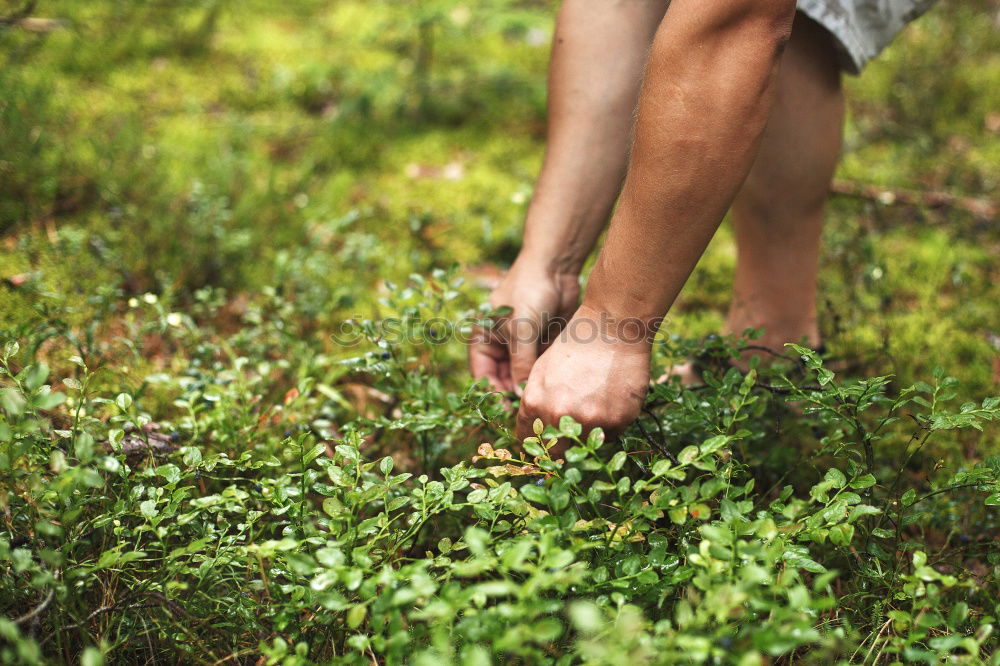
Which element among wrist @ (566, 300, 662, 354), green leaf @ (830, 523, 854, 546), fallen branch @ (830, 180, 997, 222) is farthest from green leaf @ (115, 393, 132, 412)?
fallen branch @ (830, 180, 997, 222)

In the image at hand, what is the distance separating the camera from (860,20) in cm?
178

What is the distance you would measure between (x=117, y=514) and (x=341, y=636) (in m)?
0.47

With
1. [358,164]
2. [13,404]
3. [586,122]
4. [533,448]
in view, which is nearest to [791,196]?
[586,122]

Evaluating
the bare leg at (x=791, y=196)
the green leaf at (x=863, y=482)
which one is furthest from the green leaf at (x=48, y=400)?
the bare leg at (x=791, y=196)

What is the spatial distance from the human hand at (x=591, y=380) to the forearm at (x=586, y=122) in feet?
1.43

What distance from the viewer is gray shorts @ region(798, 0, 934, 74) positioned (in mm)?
1704

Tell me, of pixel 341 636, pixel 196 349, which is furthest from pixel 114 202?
pixel 341 636

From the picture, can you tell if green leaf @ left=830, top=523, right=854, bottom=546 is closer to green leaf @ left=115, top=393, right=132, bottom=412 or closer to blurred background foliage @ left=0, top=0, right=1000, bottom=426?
blurred background foliage @ left=0, top=0, right=1000, bottom=426

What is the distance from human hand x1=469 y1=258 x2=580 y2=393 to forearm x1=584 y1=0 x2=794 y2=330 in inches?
14.4

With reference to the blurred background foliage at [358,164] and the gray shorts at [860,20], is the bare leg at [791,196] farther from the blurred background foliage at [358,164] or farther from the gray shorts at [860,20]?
the blurred background foliage at [358,164]

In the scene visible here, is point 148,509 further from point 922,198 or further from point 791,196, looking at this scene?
point 922,198

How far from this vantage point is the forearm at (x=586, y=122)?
183 centimetres

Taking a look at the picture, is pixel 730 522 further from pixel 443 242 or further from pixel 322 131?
pixel 322 131

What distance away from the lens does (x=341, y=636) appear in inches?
52.4
